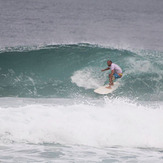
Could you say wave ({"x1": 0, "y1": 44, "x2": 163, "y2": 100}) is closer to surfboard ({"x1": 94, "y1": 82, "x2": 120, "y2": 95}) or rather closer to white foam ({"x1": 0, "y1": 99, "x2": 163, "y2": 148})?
surfboard ({"x1": 94, "y1": 82, "x2": 120, "y2": 95})

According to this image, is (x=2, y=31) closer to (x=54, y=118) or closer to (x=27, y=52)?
(x=27, y=52)

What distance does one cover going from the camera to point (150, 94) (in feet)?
44.7

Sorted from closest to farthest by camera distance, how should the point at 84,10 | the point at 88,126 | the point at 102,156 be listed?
the point at 102,156 < the point at 88,126 < the point at 84,10

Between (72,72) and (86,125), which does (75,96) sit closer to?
(72,72)

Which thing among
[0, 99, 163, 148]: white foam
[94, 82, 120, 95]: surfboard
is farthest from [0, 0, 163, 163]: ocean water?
[94, 82, 120, 95]: surfboard

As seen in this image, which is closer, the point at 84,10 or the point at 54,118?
the point at 54,118

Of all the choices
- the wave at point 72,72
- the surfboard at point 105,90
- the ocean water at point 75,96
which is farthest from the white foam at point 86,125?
the wave at point 72,72

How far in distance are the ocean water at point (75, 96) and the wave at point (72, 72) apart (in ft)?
0.12

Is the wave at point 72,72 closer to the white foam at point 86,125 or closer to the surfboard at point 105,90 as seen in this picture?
the surfboard at point 105,90

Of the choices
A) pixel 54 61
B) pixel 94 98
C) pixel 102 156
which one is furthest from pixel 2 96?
pixel 102 156

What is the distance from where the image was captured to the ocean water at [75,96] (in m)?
7.02

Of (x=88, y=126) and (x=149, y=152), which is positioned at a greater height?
(x=88, y=126)

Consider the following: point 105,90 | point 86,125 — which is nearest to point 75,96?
point 105,90

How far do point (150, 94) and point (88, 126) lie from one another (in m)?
6.19
